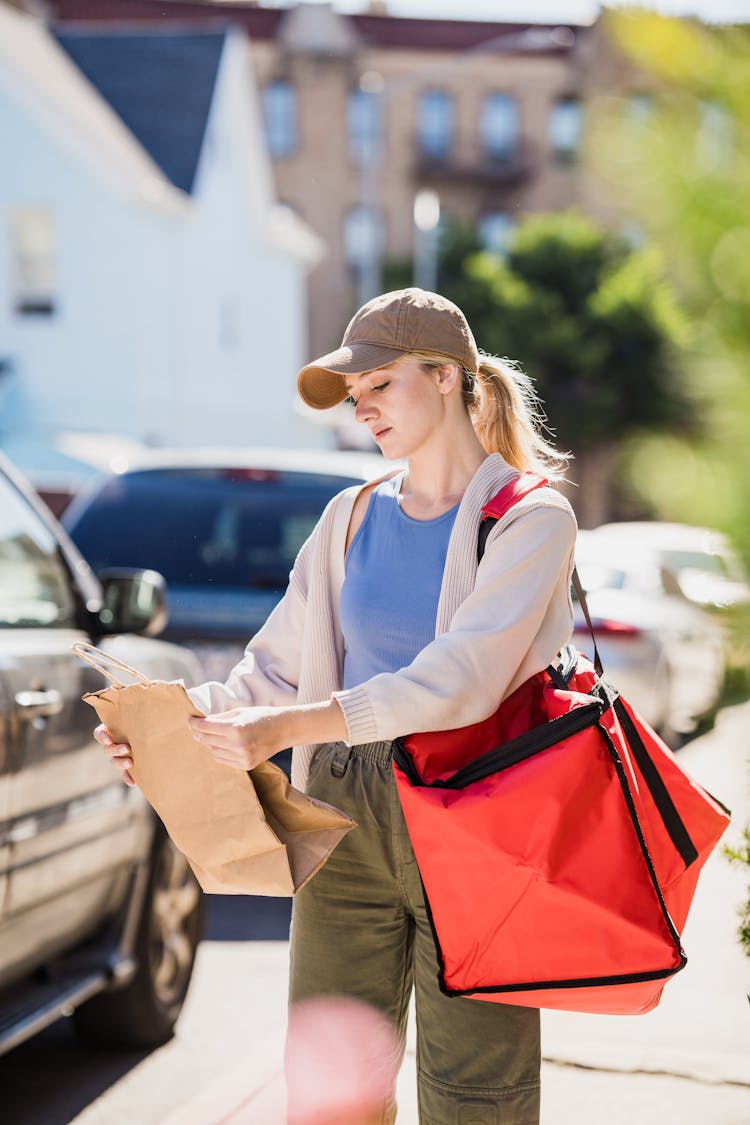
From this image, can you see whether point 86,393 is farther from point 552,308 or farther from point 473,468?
point 473,468

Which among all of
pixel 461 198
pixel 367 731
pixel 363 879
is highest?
pixel 461 198

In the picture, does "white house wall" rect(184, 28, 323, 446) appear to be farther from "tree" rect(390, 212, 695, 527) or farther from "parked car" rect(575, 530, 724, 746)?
"parked car" rect(575, 530, 724, 746)

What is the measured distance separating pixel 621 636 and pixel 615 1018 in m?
6.21

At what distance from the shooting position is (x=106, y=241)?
87.1 feet

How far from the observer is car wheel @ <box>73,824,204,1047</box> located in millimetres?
5023

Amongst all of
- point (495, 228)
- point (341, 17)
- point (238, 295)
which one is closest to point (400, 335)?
point (238, 295)

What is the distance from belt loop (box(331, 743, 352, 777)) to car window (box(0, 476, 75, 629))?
1782 mm

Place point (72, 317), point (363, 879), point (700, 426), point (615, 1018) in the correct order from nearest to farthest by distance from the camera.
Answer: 1. point (700, 426)
2. point (363, 879)
3. point (615, 1018)
4. point (72, 317)

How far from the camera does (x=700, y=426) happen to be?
1.47 meters

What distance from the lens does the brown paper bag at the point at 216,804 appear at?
8.91 ft

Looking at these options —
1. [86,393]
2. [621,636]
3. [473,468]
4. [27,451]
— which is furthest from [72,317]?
[473,468]

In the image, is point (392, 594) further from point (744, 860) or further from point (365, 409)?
point (744, 860)

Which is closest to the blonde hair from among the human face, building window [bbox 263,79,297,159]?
the human face

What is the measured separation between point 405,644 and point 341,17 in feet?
155
